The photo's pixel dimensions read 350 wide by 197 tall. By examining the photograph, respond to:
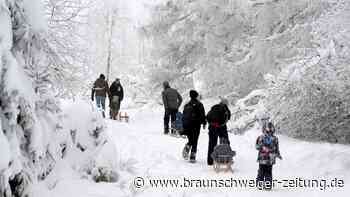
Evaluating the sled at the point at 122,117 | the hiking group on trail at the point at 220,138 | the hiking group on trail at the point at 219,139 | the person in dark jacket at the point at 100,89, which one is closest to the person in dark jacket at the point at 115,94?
the person in dark jacket at the point at 100,89

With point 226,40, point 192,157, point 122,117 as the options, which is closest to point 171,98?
point 122,117

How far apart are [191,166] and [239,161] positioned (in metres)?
1.67

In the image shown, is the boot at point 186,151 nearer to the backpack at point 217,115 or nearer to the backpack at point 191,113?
the backpack at point 191,113

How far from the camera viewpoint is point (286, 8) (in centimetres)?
1733

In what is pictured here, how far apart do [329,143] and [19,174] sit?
977cm

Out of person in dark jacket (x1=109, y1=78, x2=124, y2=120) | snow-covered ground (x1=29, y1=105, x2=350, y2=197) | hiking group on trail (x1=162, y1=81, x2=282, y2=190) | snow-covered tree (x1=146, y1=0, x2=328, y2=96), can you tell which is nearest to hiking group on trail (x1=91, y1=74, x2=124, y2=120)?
person in dark jacket (x1=109, y1=78, x2=124, y2=120)

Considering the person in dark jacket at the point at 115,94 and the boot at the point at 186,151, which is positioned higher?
the person in dark jacket at the point at 115,94

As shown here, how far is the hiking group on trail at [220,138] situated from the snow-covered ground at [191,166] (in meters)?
0.28

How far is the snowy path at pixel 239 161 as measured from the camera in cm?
983

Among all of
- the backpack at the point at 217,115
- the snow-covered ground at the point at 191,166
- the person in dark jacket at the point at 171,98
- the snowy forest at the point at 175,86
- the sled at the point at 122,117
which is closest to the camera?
the snowy forest at the point at 175,86

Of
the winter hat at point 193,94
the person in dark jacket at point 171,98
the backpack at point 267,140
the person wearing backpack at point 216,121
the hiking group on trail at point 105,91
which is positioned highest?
the hiking group on trail at point 105,91

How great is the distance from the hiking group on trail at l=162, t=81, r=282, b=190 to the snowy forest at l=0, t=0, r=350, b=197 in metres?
0.27

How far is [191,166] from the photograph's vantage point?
12.0 metres

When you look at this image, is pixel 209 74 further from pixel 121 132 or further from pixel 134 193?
pixel 134 193
